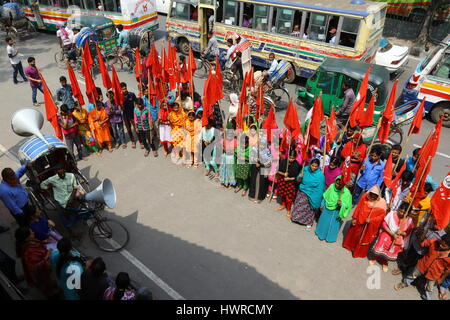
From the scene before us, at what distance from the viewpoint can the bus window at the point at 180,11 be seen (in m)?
13.8

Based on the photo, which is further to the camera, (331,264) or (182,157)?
(182,157)

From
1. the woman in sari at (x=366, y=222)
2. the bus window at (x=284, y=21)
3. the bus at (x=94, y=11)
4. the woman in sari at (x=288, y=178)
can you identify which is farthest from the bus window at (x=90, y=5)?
the woman in sari at (x=366, y=222)

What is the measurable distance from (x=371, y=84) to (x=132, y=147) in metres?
6.58

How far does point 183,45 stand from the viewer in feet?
48.3

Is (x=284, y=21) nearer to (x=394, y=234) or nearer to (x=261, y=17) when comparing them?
(x=261, y=17)

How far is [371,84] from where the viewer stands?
8984 millimetres

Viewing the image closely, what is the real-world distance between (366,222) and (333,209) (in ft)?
1.90

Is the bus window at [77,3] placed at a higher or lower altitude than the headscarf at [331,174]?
higher

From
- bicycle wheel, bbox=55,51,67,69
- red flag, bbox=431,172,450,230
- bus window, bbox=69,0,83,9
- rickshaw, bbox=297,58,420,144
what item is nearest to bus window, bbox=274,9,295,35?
A: rickshaw, bbox=297,58,420,144

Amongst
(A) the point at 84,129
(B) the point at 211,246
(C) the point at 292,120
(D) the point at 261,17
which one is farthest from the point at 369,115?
(D) the point at 261,17

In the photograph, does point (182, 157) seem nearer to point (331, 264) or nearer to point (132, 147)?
point (132, 147)

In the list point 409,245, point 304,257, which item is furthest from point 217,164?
point 409,245

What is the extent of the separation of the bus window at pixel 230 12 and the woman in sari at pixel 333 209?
8998 mm

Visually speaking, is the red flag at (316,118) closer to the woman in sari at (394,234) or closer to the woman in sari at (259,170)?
the woman in sari at (259,170)
